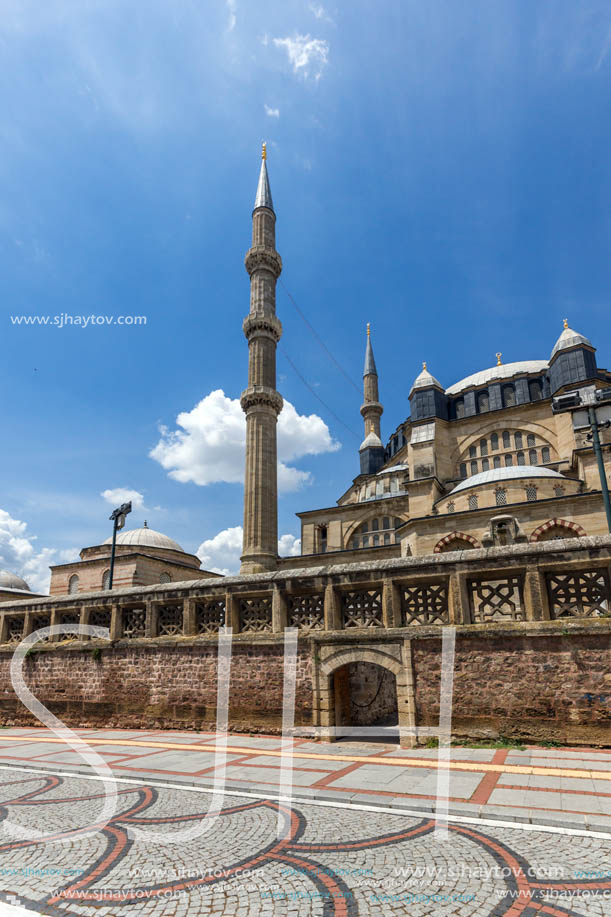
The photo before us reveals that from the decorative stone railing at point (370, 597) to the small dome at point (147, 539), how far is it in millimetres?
25243

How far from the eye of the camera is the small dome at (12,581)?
139 ft

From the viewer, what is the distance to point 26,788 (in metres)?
6.50

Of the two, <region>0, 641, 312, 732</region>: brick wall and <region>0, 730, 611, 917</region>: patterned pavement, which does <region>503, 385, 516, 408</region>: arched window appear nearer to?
<region>0, 641, 312, 732</region>: brick wall

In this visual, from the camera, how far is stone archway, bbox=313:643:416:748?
8.59 m

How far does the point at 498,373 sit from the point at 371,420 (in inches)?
557

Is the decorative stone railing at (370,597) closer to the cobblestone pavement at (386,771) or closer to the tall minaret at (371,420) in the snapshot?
the cobblestone pavement at (386,771)

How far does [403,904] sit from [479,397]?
38.5 m

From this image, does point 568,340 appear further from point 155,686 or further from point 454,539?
point 155,686

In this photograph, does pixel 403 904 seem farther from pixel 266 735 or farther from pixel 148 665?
pixel 148 665

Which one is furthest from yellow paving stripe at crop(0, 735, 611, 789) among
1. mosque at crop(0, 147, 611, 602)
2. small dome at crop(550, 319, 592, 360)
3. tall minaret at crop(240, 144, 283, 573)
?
small dome at crop(550, 319, 592, 360)

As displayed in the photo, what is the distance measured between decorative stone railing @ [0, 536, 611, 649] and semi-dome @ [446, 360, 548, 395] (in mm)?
31232

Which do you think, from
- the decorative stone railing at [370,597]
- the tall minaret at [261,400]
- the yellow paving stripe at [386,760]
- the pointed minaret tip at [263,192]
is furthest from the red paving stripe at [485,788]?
the pointed minaret tip at [263,192]

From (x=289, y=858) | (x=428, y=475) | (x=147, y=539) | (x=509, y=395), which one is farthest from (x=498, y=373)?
(x=289, y=858)

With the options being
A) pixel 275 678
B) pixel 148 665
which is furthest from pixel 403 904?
pixel 148 665
